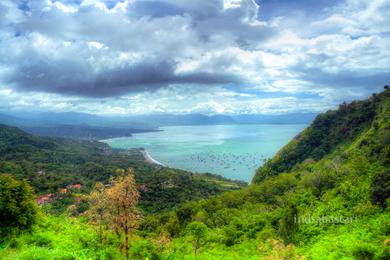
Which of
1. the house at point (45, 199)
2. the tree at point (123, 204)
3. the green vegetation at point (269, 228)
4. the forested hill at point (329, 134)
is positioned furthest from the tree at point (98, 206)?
the forested hill at point (329, 134)

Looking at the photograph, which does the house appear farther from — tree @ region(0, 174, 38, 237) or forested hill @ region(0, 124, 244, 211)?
tree @ region(0, 174, 38, 237)

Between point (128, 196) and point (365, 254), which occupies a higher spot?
point (128, 196)

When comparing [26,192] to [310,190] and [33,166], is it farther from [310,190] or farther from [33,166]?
[33,166]

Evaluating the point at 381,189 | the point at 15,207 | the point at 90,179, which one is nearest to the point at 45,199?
the point at 90,179

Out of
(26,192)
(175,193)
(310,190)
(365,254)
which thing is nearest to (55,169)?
(175,193)

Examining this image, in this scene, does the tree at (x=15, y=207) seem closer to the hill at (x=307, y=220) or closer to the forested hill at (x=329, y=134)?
the hill at (x=307, y=220)

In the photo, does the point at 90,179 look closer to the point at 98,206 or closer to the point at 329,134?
the point at 329,134
